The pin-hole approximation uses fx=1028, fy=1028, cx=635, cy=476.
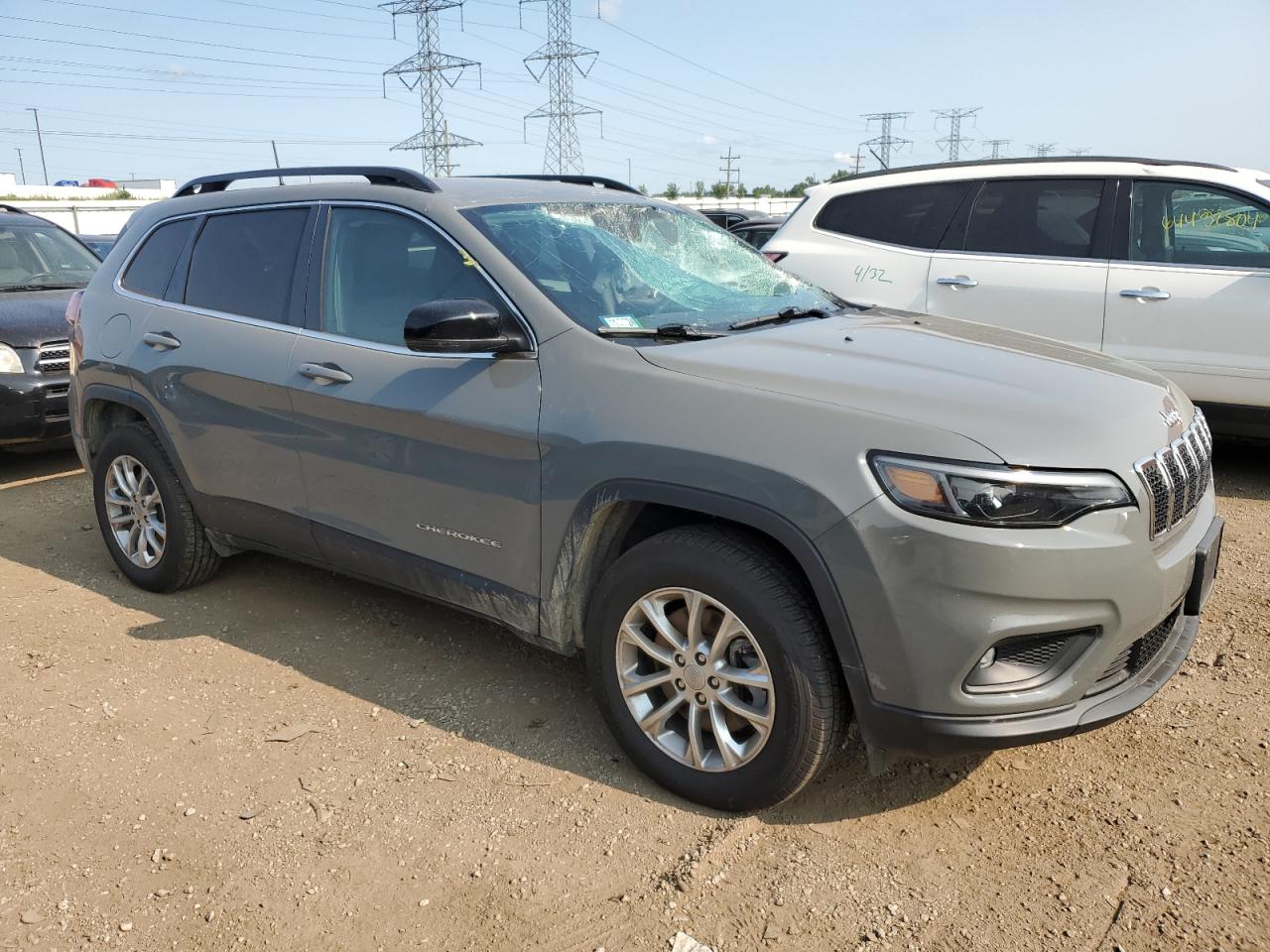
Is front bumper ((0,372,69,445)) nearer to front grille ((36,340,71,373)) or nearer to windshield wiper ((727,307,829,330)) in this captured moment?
front grille ((36,340,71,373))

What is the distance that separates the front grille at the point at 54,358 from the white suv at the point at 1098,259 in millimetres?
5168

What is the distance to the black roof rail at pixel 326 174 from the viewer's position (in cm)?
371

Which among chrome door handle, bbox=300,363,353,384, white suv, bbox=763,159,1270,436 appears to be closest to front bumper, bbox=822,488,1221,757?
chrome door handle, bbox=300,363,353,384

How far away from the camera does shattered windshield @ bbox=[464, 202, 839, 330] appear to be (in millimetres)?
3332

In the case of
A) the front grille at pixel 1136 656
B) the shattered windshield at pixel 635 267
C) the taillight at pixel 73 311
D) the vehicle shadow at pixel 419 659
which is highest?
the shattered windshield at pixel 635 267

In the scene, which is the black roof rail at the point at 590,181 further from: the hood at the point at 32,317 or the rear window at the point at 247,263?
the hood at the point at 32,317

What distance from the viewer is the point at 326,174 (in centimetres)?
406

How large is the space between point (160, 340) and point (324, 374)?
3.91 feet

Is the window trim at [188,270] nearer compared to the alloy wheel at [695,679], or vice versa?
the alloy wheel at [695,679]

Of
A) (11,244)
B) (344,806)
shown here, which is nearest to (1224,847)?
(344,806)

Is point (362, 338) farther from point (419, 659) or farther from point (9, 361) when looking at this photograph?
point (9, 361)

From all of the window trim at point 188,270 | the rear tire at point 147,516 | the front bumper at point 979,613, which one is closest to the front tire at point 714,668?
the front bumper at point 979,613

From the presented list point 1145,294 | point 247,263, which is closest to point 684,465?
point 247,263

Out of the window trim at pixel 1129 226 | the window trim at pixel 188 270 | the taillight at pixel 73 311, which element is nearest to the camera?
the window trim at pixel 188 270
